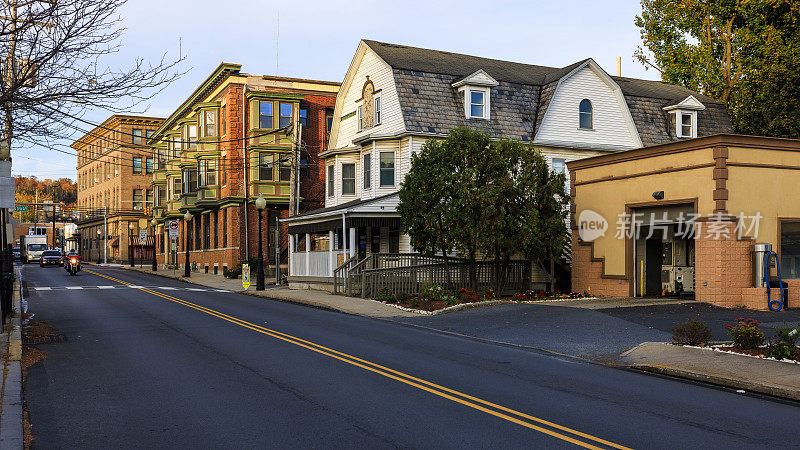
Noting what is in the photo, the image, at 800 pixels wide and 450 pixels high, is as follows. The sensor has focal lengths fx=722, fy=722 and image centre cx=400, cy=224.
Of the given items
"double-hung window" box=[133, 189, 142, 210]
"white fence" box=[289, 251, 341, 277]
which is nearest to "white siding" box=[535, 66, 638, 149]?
"white fence" box=[289, 251, 341, 277]

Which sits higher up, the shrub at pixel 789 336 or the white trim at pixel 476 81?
the white trim at pixel 476 81

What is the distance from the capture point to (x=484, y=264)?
93.7 ft

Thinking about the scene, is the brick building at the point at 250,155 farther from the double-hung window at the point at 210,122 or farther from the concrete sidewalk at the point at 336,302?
the concrete sidewalk at the point at 336,302

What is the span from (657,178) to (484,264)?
25.9ft

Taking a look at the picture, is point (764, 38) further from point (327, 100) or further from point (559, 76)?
point (327, 100)

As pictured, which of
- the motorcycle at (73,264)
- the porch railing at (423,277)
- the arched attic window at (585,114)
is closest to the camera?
the porch railing at (423,277)

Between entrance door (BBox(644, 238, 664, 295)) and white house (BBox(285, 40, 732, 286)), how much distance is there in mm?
10067

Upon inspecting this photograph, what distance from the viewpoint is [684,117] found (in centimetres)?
3812

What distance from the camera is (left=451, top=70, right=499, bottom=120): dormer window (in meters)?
33.0

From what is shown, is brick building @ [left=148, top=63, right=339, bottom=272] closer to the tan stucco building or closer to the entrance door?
the tan stucco building

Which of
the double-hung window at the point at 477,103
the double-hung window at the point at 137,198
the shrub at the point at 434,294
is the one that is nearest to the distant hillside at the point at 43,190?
the double-hung window at the point at 137,198

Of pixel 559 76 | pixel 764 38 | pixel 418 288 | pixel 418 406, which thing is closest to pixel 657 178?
pixel 418 288

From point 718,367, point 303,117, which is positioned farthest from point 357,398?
point 303,117

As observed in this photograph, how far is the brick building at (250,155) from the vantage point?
4628 centimetres
